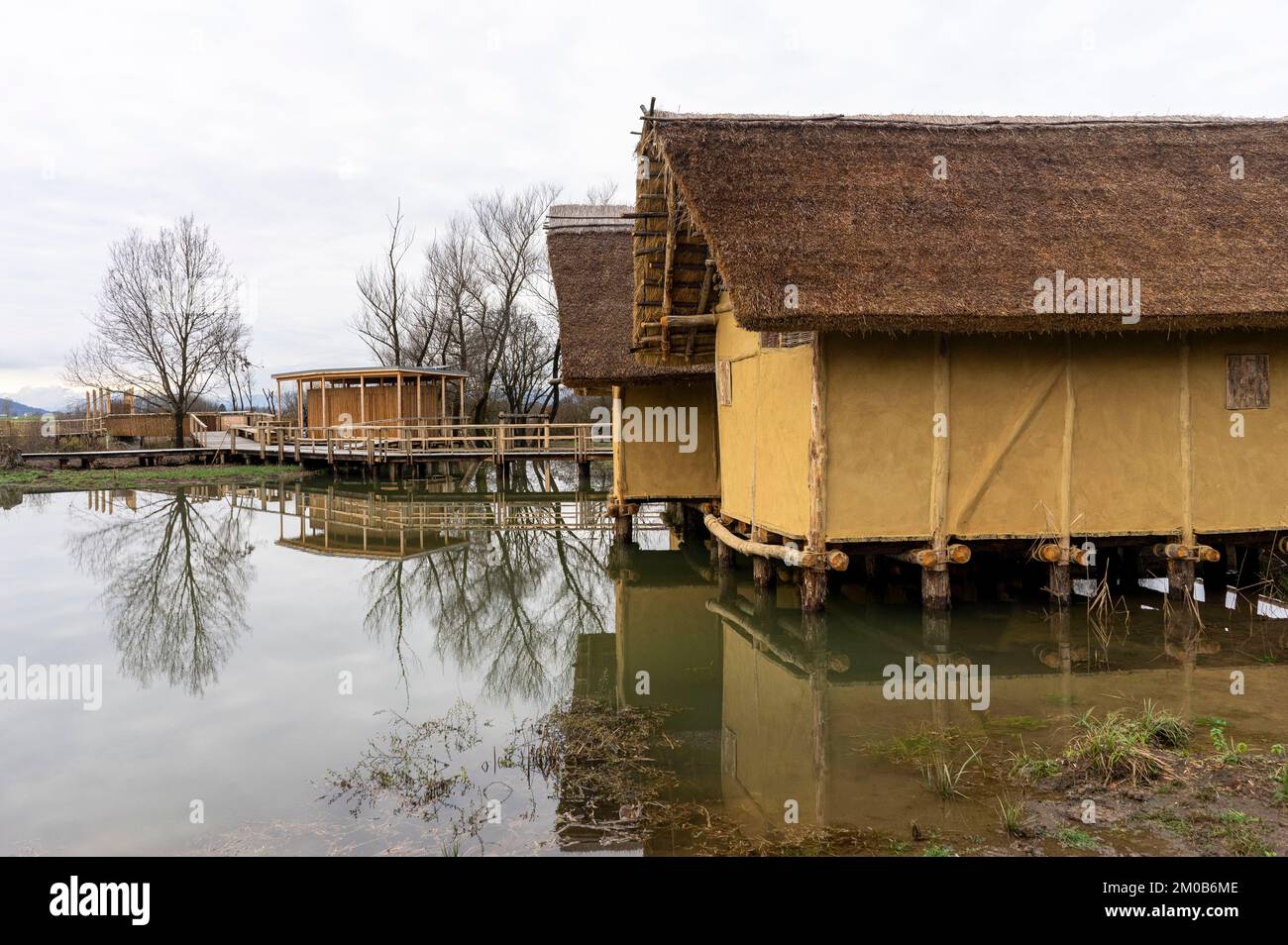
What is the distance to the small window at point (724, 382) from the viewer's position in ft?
45.9

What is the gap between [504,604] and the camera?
12.2 m

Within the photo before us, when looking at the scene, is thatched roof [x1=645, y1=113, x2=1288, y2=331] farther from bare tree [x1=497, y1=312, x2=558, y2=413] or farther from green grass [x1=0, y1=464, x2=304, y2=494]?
bare tree [x1=497, y1=312, x2=558, y2=413]

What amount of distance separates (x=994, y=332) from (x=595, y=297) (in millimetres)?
10040

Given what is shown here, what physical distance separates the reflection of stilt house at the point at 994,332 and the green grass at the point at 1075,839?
5.29 m

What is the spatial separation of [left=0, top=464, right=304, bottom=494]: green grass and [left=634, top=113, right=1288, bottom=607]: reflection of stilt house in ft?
74.3

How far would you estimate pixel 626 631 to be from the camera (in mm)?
10758

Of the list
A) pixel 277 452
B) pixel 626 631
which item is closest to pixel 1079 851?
pixel 626 631

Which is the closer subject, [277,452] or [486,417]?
[277,452]

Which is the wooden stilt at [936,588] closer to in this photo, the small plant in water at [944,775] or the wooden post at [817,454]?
the wooden post at [817,454]

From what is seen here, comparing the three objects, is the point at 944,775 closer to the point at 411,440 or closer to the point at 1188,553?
the point at 1188,553

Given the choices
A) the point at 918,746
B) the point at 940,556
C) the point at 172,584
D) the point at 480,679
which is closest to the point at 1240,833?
the point at 918,746

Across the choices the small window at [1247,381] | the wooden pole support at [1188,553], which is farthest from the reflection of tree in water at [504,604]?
the small window at [1247,381]

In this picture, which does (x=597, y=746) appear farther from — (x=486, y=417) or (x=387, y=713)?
(x=486, y=417)
